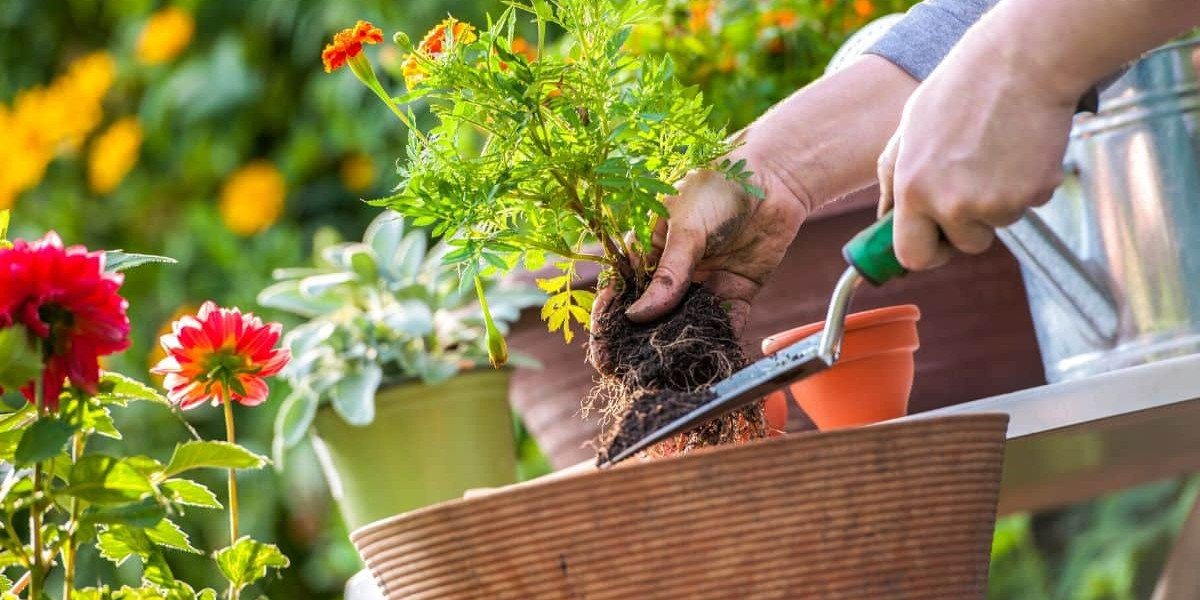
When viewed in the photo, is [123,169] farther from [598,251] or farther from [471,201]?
[471,201]

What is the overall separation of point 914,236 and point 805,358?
0.10 m

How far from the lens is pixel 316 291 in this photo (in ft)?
6.09

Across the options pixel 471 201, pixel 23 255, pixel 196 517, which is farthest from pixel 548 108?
pixel 196 517

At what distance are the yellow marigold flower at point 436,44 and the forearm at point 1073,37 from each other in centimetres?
32

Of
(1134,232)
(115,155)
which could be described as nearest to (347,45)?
(1134,232)

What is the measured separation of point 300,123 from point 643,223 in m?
2.10

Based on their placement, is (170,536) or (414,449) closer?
(170,536)

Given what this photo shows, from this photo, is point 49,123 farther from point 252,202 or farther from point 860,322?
point 860,322

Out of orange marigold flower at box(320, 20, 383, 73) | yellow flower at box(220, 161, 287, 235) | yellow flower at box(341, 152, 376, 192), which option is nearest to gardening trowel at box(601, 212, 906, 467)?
orange marigold flower at box(320, 20, 383, 73)

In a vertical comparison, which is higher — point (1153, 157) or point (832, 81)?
point (832, 81)

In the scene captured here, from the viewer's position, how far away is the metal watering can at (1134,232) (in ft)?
3.60

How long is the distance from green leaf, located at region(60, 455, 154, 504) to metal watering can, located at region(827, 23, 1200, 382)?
71 centimetres

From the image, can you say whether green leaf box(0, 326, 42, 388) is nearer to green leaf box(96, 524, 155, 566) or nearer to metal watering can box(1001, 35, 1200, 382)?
green leaf box(96, 524, 155, 566)

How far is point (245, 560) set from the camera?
906mm
